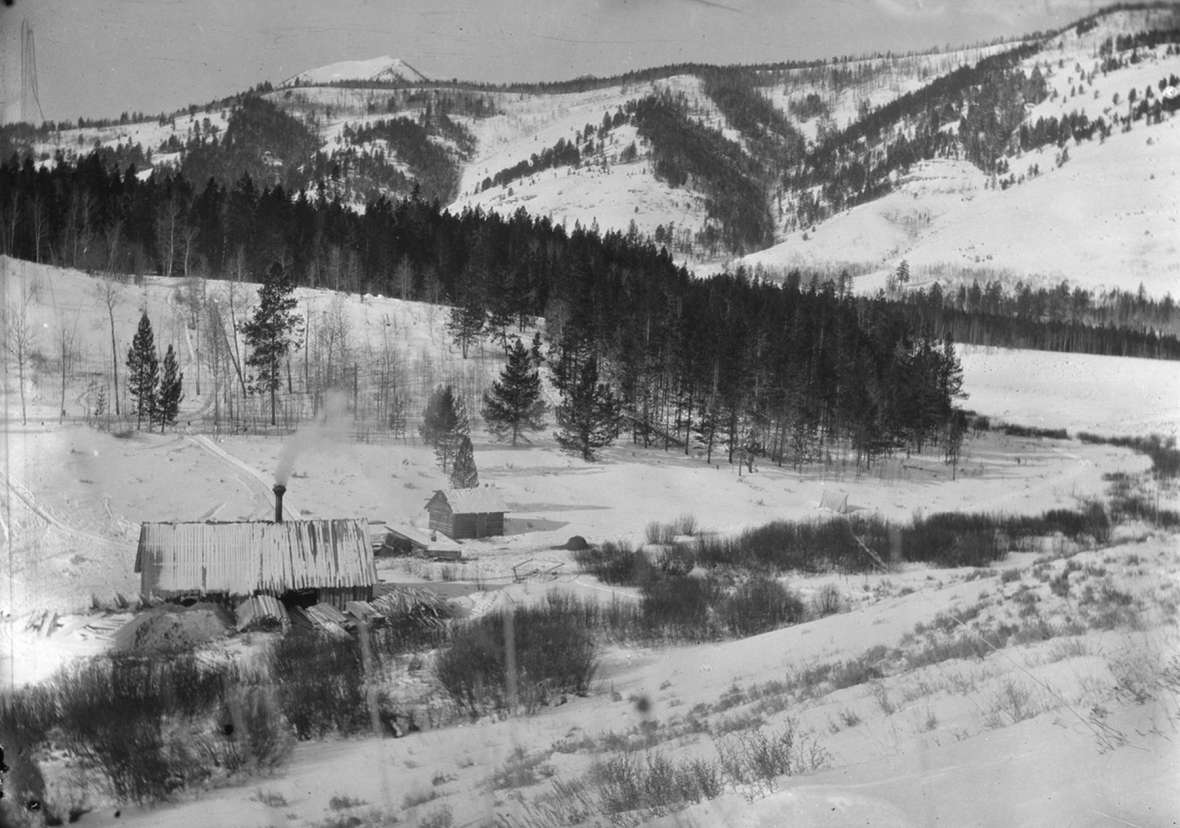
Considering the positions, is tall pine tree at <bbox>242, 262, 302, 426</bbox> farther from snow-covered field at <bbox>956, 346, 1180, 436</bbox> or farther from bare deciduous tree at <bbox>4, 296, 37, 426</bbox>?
snow-covered field at <bbox>956, 346, 1180, 436</bbox>

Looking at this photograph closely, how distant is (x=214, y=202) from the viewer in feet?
289

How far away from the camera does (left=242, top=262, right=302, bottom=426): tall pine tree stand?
2349 inches

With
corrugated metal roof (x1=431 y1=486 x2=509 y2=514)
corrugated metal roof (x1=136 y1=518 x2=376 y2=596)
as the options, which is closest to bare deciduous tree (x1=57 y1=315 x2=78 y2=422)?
corrugated metal roof (x1=431 y1=486 x2=509 y2=514)

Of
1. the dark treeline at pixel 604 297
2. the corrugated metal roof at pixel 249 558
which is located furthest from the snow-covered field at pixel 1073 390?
the corrugated metal roof at pixel 249 558

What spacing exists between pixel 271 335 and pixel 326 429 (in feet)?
31.4

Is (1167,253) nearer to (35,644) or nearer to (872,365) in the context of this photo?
(872,365)

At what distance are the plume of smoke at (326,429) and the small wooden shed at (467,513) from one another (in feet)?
28.6

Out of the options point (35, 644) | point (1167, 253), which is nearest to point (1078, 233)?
point (1167, 253)

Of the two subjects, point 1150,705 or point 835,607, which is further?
point 835,607

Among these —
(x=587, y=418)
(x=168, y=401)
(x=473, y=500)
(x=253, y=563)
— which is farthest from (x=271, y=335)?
(x=253, y=563)

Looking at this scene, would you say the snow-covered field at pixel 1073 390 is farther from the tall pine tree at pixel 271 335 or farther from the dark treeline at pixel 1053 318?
the tall pine tree at pixel 271 335

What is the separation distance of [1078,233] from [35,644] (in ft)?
621

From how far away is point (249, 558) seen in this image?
25516 millimetres

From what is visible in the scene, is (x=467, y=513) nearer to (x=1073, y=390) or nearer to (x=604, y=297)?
(x=604, y=297)
